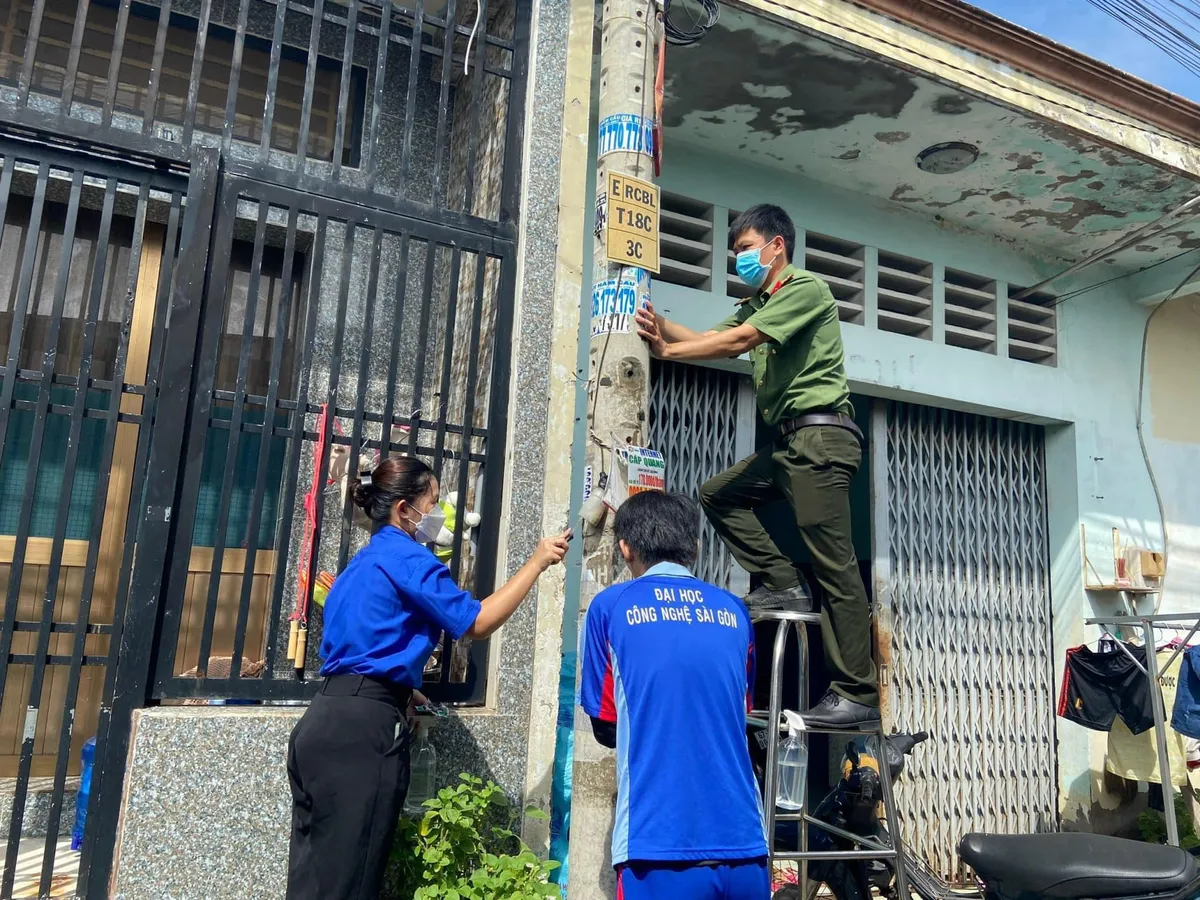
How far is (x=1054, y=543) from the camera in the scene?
721 centimetres

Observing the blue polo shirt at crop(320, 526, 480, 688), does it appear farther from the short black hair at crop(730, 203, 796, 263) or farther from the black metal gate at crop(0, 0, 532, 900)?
the short black hair at crop(730, 203, 796, 263)

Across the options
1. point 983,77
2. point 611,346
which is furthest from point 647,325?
point 983,77

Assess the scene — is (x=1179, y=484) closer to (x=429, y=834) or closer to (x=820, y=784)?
(x=820, y=784)

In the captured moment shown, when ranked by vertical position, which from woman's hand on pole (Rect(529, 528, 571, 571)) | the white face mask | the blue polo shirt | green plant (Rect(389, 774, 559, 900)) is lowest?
green plant (Rect(389, 774, 559, 900))

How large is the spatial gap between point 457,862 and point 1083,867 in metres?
2.10

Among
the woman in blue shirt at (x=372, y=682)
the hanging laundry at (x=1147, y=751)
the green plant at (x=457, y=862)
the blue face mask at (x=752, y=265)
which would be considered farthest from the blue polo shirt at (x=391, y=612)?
the hanging laundry at (x=1147, y=751)

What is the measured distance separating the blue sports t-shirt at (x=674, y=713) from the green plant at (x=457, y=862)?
1000 millimetres

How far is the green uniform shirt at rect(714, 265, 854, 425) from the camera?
3324 millimetres

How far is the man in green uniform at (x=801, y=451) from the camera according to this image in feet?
Answer: 10.5

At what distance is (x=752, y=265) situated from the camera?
348 centimetres

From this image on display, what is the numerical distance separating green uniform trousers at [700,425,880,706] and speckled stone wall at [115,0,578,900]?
116 centimetres

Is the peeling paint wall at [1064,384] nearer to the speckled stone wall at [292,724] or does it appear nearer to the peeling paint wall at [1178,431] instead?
the peeling paint wall at [1178,431]

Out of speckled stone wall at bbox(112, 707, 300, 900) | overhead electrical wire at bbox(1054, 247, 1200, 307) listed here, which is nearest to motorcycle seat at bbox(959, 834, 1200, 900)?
speckled stone wall at bbox(112, 707, 300, 900)

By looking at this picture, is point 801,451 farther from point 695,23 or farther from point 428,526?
point 695,23
